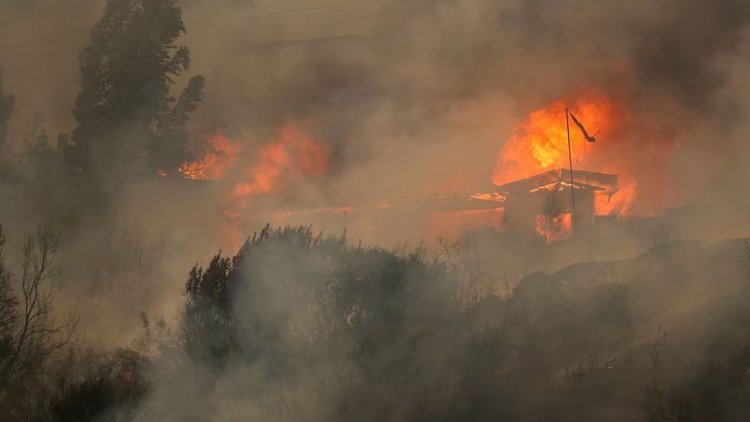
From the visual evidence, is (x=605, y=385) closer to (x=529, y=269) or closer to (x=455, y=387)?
(x=455, y=387)

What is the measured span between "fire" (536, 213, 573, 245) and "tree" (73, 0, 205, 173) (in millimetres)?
14622

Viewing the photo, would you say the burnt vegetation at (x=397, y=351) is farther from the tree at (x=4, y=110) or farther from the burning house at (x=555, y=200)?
the tree at (x=4, y=110)

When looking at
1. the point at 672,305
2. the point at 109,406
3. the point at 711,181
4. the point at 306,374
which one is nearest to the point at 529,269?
the point at 711,181

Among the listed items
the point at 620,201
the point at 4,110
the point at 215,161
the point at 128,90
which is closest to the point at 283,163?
the point at 215,161

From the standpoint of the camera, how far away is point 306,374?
53.6 feet

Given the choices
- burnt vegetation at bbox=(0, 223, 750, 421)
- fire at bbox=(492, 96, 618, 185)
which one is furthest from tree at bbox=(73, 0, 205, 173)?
fire at bbox=(492, 96, 618, 185)

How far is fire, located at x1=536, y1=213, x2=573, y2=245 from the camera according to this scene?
107 feet

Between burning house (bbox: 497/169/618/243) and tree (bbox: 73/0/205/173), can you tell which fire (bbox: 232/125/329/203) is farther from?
burning house (bbox: 497/169/618/243)

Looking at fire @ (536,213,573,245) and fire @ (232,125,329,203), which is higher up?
fire @ (232,125,329,203)

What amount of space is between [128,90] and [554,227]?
1737 cm

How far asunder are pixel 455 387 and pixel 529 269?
1437cm

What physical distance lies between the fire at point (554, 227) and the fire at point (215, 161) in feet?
44.0

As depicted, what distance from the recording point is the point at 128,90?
32.6 metres

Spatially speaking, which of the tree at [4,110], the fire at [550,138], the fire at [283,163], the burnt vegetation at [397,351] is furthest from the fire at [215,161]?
the burnt vegetation at [397,351]
